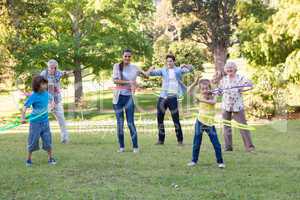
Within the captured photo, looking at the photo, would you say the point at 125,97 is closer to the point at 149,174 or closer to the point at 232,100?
the point at 232,100

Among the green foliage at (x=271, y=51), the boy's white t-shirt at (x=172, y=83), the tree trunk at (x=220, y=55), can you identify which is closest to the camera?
the boy's white t-shirt at (x=172, y=83)

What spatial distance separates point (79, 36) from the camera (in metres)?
25.8

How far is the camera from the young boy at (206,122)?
7762 millimetres

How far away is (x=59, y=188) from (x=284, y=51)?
15.7 metres

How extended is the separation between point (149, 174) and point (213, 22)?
Result: 3026cm

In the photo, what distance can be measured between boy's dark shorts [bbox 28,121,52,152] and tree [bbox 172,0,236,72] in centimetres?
2797

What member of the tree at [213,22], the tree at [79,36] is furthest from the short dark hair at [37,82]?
the tree at [213,22]

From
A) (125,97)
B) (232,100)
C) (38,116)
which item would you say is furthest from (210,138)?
(38,116)

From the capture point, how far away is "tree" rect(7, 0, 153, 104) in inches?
929

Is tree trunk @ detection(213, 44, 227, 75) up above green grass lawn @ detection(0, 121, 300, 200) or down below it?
above

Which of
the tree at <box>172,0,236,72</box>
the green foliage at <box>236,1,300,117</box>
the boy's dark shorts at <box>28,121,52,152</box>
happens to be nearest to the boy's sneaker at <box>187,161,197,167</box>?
the boy's dark shorts at <box>28,121,52,152</box>

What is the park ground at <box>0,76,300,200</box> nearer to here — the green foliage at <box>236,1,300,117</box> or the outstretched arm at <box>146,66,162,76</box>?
the outstretched arm at <box>146,66,162,76</box>

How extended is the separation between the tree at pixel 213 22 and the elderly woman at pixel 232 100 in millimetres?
25758

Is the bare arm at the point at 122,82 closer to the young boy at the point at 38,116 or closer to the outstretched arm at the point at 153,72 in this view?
the outstretched arm at the point at 153,72
